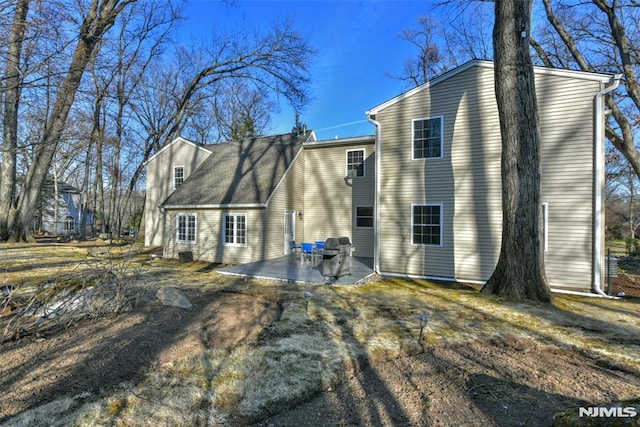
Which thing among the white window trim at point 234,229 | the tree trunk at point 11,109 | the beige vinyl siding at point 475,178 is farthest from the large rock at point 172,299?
the white window trim at point 234,229

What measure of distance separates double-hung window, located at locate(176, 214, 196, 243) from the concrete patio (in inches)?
152

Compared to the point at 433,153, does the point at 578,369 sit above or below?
below

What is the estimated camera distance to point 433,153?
33.1ft

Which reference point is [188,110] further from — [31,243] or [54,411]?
[54,411]

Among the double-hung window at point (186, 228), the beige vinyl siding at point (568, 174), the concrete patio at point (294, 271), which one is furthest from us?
the double-hung window at point (186, 228)

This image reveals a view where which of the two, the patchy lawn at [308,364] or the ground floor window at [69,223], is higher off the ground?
the ground floor window at [69,223]

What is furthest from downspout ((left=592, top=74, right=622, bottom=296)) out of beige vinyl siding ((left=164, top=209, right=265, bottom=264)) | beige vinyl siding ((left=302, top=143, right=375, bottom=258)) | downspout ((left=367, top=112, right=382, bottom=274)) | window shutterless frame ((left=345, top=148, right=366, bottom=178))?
beige vinyl siding ((left=164, top=209, right=265, bottom=264))

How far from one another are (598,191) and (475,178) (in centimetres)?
287

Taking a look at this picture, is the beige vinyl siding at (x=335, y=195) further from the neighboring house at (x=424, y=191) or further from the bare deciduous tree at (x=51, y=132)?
the bare deciduous tree at (x=51, y=132)

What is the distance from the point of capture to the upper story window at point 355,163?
1402 centimetres

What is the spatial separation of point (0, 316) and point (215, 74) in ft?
68.2

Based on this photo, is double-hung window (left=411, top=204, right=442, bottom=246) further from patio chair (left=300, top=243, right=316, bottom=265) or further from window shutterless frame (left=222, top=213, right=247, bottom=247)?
window shutterless frame (left=222, top=213, right=247, bottom=247)

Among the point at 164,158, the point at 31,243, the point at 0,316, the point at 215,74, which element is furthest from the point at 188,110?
the point at 0,316

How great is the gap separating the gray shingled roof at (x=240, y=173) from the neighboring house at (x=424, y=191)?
3.0 inches
